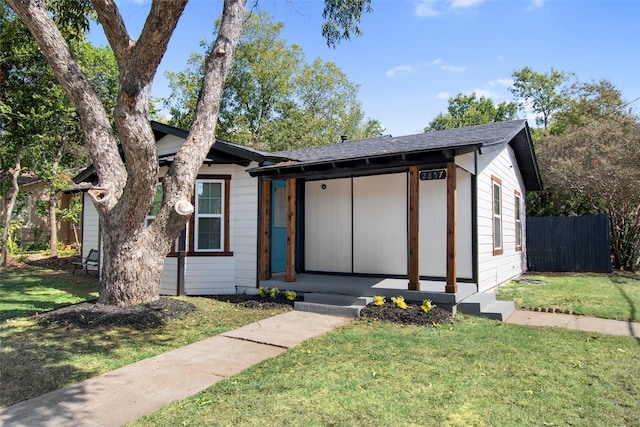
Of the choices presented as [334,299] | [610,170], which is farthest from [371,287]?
[610,170]

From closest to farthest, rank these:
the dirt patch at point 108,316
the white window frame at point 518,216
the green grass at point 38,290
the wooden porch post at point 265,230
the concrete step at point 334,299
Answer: the dirt patch at point 108,316 < the concrete step at point 334,299 < the green grass at point 38,290 < the wooden porch post at point 265,230 < the white window frame at point 518,216

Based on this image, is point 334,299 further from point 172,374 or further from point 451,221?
point 172,374

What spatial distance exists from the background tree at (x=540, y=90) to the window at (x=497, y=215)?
25170 millimetres

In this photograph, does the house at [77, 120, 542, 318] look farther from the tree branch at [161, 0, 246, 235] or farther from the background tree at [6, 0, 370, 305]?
the background tree at [6, 0, 370, 305]

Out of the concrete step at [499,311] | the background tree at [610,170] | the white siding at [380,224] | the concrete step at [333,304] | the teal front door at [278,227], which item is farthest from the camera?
the background tree at [610,170]

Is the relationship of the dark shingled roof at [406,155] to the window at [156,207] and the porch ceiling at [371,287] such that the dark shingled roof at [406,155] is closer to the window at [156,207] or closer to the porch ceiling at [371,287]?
the porch ceiling at [371,287]

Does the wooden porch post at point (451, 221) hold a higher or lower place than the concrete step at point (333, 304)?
higher

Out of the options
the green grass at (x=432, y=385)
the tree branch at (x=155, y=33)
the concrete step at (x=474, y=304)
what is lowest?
the green grass at (x=432, y=385)

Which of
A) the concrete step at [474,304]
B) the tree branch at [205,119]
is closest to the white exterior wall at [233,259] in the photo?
the tree branch at [205,119]

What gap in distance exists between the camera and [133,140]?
5828mm

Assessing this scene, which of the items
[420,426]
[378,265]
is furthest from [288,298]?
[420,426]

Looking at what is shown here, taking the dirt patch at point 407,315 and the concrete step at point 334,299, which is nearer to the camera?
the dirt patch at point 407,315

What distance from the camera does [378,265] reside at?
8984 mm

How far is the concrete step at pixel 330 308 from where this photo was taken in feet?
22.0
